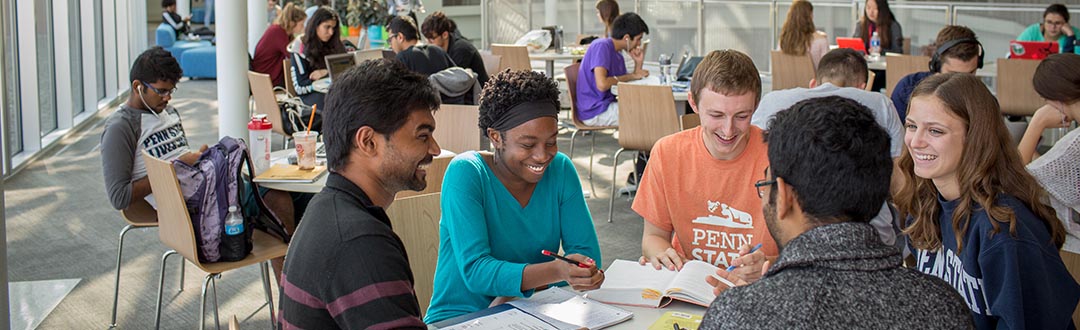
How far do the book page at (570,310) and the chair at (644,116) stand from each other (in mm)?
3694

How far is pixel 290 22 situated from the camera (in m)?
9.62

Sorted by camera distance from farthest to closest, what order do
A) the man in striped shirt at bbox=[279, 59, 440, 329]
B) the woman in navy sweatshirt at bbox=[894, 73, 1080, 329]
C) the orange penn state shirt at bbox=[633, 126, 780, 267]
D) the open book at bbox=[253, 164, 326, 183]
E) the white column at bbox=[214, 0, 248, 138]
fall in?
the white column at bbox=[214, 0, 248, 138] < the open book at bbox=[253, 164, 326, 183] < the orange penn state shirt at bbox=[633, 126, 780, 267] < the woman in navy sweatshirt at bbox=[894, 73, 1080, 329] < the man in striped shirt at bbox=[279, 59, 440, 329]

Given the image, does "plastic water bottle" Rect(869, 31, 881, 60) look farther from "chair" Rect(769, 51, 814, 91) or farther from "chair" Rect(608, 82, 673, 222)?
A: "chair" Rect(608, 82, 673, 222)

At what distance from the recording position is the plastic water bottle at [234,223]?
3.99 metres

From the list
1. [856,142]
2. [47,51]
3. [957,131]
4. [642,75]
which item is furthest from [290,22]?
[856,142]

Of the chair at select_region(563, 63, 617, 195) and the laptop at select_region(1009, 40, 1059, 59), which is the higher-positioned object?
the laptop at select_region(1009, 40, 1059, 59)

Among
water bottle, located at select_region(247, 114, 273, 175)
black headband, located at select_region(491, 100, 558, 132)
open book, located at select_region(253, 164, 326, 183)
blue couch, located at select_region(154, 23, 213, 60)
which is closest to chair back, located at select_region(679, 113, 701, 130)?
open book, located at select_region(253, 164, 326, 183)

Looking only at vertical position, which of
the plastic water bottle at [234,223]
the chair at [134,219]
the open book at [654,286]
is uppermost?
the open book at [654,286]

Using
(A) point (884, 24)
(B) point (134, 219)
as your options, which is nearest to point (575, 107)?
(A) point (884, 24)

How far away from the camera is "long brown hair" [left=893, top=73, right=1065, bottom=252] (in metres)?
2.44

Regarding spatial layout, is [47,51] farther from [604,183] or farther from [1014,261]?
[1014,261]

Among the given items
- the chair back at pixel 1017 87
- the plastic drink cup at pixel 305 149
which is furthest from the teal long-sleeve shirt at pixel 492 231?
the chair back at pixel 1017 87

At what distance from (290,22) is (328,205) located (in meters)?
7.99

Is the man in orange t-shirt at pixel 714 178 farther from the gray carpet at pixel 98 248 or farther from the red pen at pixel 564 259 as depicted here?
the gray carpet at pixel 98 248
